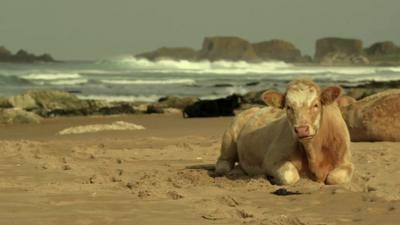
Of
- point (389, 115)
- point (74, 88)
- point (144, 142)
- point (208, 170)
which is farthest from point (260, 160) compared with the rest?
point (74, 88)

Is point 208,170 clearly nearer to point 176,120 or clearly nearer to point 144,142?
point 144,142

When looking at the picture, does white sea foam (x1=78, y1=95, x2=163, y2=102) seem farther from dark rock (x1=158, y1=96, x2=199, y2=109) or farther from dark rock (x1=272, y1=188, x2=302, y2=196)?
dark rock (x1=272, y1=188, x2=302, y2=196)

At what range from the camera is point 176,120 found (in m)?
21.8

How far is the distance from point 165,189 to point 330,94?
6.22 ft

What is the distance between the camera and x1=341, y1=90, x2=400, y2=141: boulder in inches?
512

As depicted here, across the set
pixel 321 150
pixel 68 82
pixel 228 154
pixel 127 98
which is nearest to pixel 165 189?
pixel 321 150

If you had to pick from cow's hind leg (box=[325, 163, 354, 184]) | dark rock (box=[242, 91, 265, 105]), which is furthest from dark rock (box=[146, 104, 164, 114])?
cow's hind leg (box=[325, 163, 354, 184])

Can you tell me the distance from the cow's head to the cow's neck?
0.17 meters

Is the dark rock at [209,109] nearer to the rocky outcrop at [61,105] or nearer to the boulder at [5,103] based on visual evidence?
the rocky outcrop at [61,105]

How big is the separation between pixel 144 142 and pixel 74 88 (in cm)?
3091

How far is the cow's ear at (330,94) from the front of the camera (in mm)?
8398

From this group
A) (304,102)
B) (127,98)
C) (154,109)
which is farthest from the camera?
(127,98)

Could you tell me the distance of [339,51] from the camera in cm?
16425

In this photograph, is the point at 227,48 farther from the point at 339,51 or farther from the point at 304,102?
the point at 304,102
